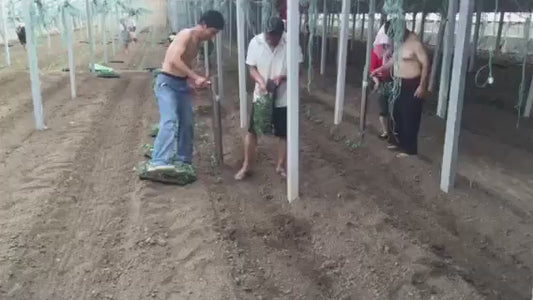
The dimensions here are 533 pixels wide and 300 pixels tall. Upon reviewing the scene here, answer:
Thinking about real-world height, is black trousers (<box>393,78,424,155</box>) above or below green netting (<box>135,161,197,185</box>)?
above

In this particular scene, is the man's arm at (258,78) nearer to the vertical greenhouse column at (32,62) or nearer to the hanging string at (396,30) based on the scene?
the hanging string at (396,30)

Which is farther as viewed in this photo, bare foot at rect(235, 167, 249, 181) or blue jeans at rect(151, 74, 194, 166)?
bare foot at rect(235, 167, 249, 181)

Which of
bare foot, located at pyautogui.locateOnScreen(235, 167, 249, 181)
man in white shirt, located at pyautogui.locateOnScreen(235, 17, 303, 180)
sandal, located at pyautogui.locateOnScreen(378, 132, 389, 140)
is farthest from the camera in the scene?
sandal, located at pyautogui.locateOnScreen(378, 132, 389, 140)

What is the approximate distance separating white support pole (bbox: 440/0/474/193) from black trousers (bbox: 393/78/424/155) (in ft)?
3.00

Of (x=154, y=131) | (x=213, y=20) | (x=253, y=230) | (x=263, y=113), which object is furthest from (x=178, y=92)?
(x=154, y=131)

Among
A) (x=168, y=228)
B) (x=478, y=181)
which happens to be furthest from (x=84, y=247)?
(x=478, y=181)

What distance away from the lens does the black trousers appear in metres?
5.57

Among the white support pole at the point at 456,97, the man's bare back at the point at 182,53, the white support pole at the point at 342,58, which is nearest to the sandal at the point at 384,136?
the white support pole at the point at 342,58

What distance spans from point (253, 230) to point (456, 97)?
6.93 ft

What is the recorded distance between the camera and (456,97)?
4.59 meters

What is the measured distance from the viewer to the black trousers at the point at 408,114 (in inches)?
219

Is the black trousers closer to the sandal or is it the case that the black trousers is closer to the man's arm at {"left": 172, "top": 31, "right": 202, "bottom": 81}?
the sandal

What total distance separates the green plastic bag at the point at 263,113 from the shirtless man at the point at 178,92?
51 cm

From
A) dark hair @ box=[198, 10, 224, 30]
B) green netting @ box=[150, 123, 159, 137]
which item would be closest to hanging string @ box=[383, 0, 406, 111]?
dark hair @ box=[198, 10, 224, 30]
